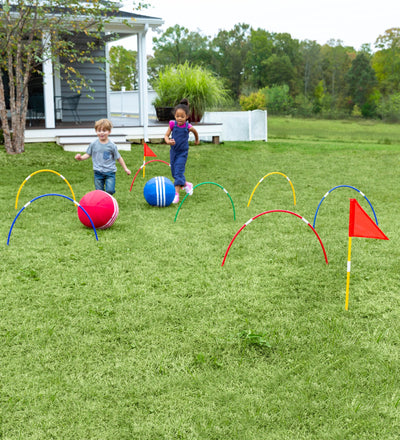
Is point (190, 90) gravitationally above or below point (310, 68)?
below

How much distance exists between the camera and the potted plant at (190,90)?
17.4 metres

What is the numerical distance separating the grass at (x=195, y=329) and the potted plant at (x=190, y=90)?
1003 centimetres

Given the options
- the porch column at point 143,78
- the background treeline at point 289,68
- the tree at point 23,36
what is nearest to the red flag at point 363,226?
the tree at point 23,36

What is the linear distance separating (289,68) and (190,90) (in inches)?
1842

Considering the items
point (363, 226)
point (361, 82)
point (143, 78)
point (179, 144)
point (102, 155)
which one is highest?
point (361, 82)

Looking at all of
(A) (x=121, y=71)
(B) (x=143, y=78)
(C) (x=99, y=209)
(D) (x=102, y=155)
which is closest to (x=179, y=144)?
(D) (x=102, y=155)

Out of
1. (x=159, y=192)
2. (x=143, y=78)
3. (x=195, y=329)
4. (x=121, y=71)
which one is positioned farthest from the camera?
(x=121, y=71)

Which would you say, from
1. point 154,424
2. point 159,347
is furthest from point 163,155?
point 154,424

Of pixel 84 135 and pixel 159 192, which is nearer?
pixel 159 192

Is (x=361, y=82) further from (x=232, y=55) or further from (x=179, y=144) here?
(x=179, y=144)

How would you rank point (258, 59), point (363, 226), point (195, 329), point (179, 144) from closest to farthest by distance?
point (195, 329) → point (363, 226) → point (179, 144) → point (258, 59)

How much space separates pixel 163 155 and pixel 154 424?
12.1m

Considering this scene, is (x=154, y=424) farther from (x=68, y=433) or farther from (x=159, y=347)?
(x=159, y=347)

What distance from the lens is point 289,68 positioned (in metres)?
60.6
